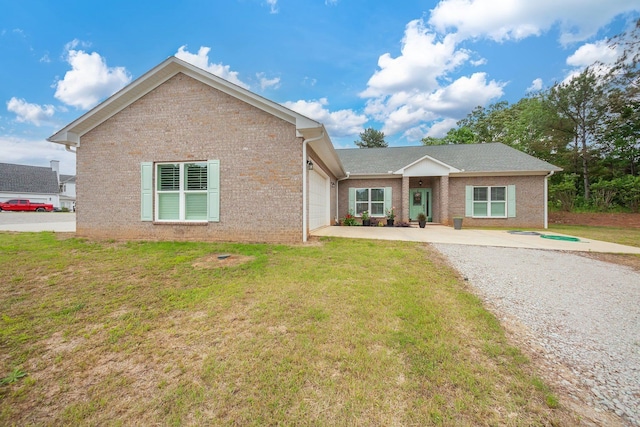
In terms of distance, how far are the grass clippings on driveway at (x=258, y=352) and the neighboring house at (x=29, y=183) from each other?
42859mm

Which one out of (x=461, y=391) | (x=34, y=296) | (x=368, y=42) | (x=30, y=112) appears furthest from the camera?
(x=30, y=112)

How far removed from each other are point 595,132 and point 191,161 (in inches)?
1069

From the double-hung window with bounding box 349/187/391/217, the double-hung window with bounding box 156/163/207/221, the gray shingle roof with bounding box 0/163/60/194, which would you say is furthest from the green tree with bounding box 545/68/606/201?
the gray shingle roof with bounding box 0/163/60/194

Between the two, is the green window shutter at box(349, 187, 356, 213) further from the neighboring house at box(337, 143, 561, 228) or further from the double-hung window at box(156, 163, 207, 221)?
the double-hung window at box(156, 163, 207, 221)

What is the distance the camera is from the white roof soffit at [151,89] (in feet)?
23.9

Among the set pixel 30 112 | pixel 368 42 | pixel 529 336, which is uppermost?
pixel 368 42

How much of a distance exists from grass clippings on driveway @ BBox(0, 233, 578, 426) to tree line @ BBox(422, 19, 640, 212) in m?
19.5

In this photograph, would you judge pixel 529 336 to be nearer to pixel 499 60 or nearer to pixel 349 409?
pixel 349 409

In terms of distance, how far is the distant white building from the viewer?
3259cm

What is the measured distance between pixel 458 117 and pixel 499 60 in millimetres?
21699

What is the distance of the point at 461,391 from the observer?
1880 mm

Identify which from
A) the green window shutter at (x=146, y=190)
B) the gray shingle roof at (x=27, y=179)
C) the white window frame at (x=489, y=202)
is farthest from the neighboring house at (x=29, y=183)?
the white window frame at (x=489, y=202)

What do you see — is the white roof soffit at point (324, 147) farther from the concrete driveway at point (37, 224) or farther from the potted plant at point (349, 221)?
the concrete driveway at point (37, 224)

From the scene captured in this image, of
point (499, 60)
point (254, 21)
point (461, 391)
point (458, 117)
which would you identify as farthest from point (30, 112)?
point (458, 117)
